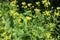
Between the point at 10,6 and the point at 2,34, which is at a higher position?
the point at 10,6

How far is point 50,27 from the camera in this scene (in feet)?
10.8

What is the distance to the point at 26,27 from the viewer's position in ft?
10.4

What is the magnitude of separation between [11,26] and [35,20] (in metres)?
0.41

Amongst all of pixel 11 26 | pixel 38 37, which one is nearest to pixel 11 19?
pixel 11 26

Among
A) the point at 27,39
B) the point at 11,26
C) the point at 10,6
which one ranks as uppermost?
the point at 10,6

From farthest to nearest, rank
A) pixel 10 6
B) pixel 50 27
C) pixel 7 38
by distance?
pixel 10 6, pixel 50 27, pixel 7 38

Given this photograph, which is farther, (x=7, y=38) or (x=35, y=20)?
(x=35, y=20)

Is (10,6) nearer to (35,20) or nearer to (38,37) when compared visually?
(35,20)

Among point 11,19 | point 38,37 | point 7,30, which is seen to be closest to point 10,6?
point 11,19

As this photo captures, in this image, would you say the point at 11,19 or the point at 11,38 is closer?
the point at 11,38

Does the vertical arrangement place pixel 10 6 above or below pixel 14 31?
above

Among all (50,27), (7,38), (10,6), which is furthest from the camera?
(10,6)

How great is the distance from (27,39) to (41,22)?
1.43 feet

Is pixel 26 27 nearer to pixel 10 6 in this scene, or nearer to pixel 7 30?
pixel 7 30
